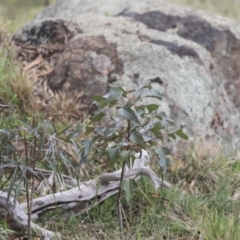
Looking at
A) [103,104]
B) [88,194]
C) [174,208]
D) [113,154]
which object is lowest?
[174,208]

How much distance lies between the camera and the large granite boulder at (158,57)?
4.66m

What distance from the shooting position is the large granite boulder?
184 inches

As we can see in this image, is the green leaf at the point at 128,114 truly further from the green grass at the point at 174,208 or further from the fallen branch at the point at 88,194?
the green grass at the point at 174,208

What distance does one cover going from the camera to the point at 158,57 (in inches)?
192

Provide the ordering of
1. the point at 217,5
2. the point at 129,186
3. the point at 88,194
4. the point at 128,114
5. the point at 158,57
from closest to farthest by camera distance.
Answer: the point at 128,114
the point at 129,186
the point at 88,194
the point at 158,57
the point at 217,5

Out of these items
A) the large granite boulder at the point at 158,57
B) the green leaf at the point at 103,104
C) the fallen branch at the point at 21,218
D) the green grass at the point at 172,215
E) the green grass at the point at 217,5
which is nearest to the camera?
the green leaf at the point at 103,104

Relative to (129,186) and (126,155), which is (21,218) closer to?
(129,186)

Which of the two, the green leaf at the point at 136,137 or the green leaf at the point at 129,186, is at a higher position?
the green leaf at the point at 136,137

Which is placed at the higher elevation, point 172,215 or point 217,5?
point 172,215

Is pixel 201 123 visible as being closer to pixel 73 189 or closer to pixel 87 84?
pixel 87 84

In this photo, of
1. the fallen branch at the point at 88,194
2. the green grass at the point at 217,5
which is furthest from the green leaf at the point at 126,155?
the green grass at the point at 217,5

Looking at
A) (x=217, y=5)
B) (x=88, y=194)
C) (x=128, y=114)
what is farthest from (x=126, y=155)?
(x=217, y=5)

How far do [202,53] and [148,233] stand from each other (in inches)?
87.2

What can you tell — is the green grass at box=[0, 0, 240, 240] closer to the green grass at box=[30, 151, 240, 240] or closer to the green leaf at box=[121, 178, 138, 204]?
the green grass at box=[30, 151, 240, 240]
